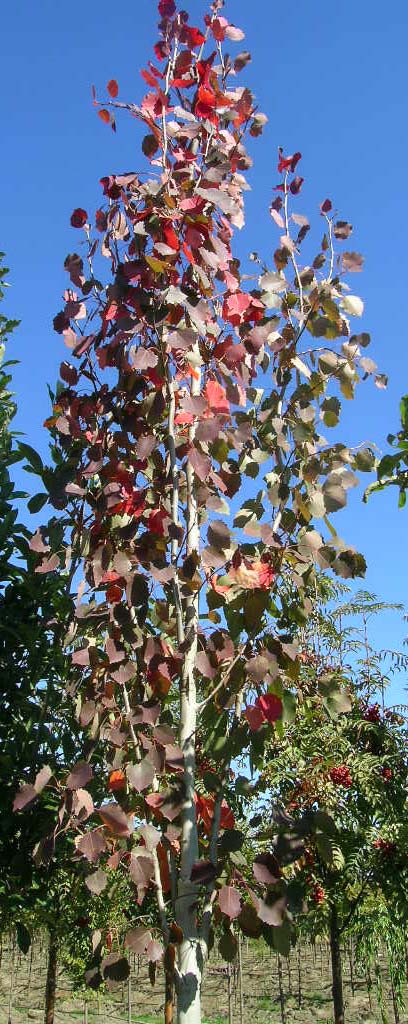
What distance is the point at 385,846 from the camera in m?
5.51

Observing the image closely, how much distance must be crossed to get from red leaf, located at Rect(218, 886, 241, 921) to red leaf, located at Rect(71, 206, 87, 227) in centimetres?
146

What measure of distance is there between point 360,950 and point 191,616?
6.32 meters

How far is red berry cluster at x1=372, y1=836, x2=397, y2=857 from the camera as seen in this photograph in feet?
18.0

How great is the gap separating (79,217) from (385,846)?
5.05 m

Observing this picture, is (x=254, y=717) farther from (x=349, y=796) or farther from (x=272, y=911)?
(x=349, y=796)

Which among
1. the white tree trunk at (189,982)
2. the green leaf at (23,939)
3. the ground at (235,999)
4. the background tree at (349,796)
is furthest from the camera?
the ground at (235,999)

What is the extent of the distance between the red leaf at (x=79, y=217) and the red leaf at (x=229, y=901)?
4.78 ft

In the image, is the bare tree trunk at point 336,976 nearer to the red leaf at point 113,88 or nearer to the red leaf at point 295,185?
the red leaf at point 295,185

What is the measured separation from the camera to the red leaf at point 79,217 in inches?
71.9

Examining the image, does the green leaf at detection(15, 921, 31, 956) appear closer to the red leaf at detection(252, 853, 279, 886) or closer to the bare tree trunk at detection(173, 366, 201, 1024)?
the bare tree trunk at detection(173, 366, 201, 1024)

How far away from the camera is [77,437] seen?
170 cm

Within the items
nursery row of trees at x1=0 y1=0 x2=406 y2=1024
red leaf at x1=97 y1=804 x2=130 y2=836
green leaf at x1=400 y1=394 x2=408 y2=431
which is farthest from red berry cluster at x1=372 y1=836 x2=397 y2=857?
green leaf at x1=400 y1=394 x2=408 y2=431

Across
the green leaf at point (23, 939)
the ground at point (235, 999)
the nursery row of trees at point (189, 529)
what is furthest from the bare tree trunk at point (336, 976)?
the ground at point (235, 999)

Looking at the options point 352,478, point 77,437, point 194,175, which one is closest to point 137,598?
point 77,437
